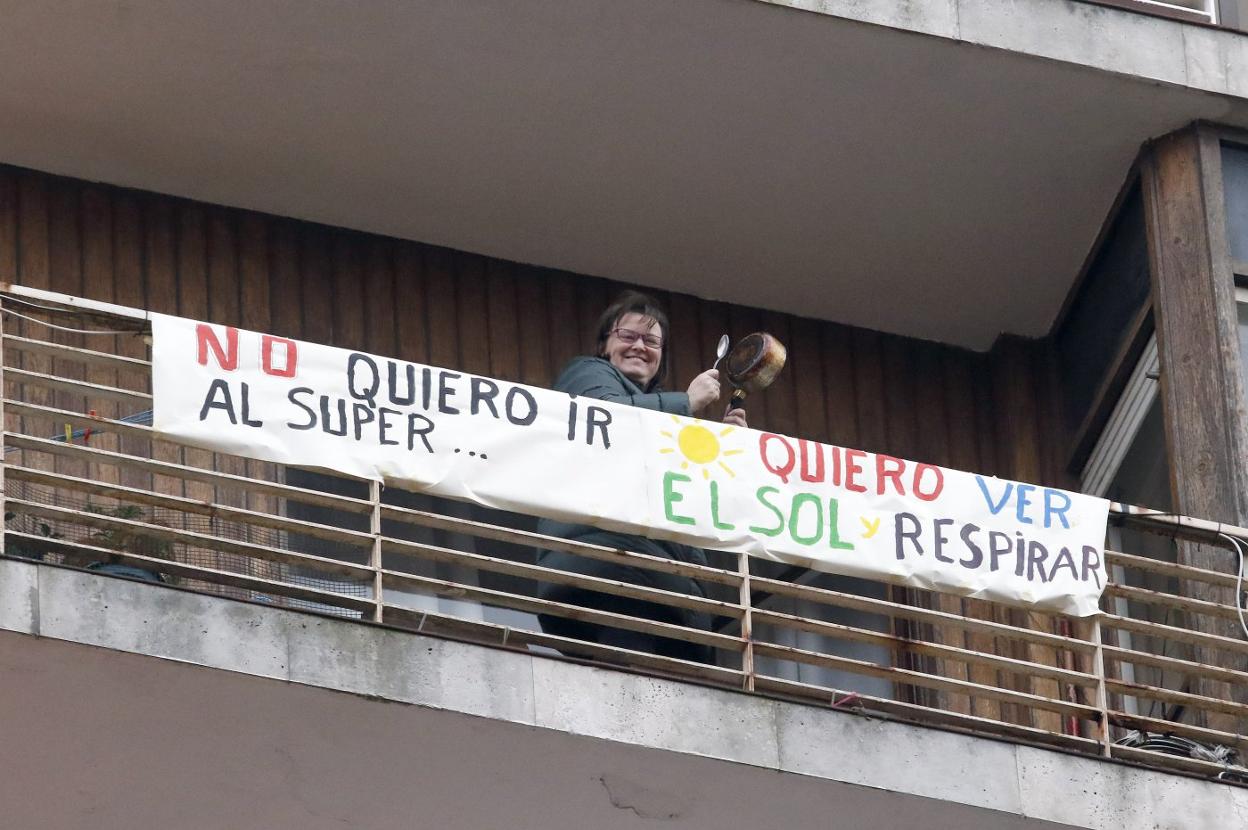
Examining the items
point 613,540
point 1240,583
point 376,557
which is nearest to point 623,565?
point 613,540

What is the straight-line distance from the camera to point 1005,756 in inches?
393

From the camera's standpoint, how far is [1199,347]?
38.7ft

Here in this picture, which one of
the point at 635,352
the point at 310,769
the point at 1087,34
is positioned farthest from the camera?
the point at 1087,34

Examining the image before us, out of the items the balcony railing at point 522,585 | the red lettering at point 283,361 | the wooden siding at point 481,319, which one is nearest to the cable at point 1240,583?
the balcony railing at point 522,585

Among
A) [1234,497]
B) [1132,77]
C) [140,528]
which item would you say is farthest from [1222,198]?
[140,528]

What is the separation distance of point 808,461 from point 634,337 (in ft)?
2.84

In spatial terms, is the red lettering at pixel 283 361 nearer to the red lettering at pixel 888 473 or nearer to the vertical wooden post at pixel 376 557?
the vertical wooden post at pixel 376 557

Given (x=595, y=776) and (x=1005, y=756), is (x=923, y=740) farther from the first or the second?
(x=595, y=776)

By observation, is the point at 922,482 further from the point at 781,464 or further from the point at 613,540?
the point at 613,540

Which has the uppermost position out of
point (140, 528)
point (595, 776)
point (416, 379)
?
point (416, 379)

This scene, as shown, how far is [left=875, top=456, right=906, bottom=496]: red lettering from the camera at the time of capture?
10320 millimetres

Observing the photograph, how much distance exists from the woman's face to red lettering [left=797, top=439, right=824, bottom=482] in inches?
27.7

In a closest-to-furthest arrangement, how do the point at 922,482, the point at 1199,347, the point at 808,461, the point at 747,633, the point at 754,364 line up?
1. the point at 747,633
2. the point at 808,461
3. the point at 922,482
4. the point at 754,364
5. the point at 1199,347

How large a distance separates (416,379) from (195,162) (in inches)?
110
